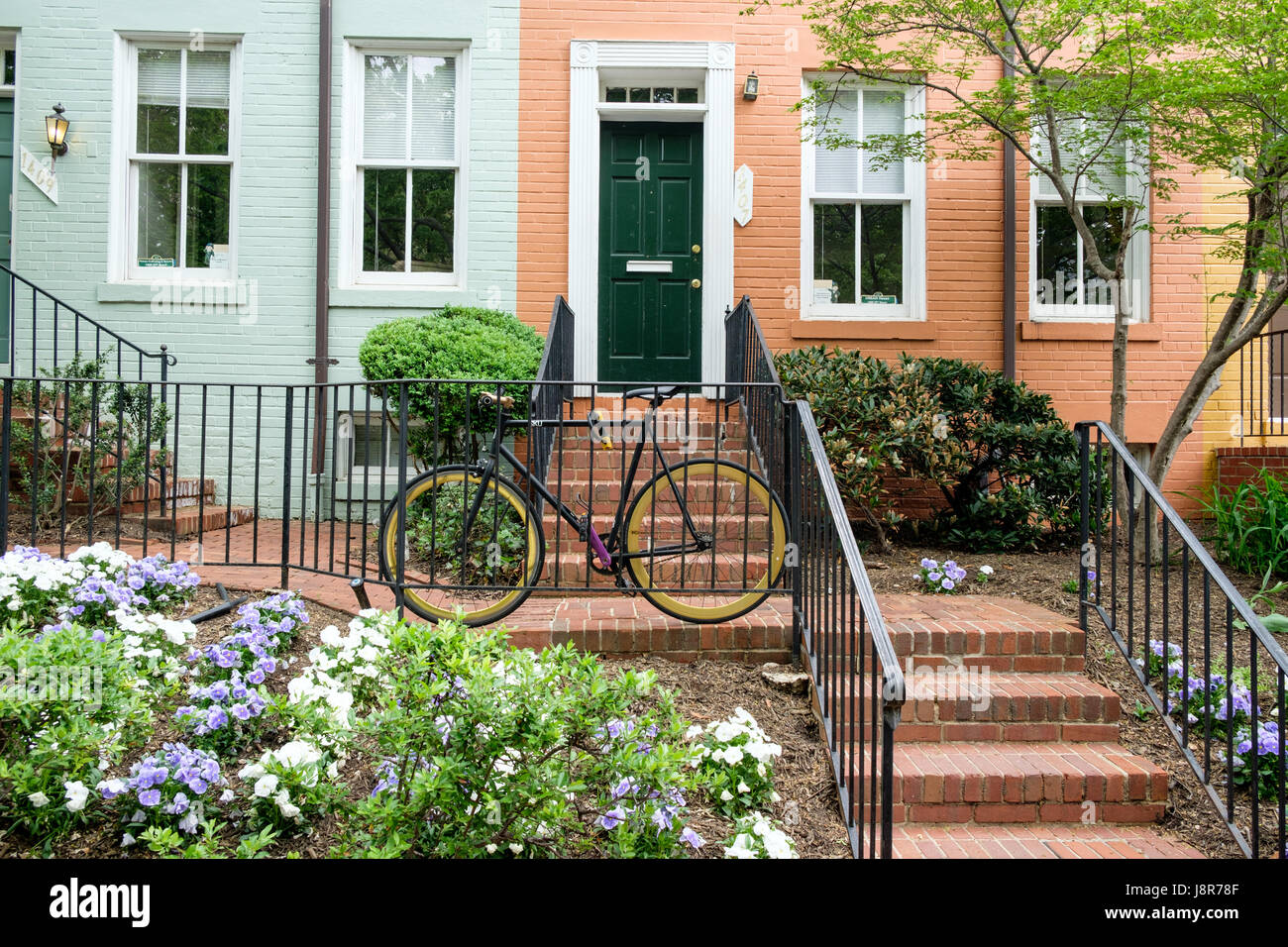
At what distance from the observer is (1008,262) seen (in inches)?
293

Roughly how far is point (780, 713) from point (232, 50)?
7.23m

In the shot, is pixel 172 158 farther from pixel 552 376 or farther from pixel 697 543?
pixel 697 543

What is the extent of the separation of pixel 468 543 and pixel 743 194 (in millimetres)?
4377

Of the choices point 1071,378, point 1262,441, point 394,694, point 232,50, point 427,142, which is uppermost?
point 232,50

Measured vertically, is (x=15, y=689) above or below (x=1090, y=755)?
above

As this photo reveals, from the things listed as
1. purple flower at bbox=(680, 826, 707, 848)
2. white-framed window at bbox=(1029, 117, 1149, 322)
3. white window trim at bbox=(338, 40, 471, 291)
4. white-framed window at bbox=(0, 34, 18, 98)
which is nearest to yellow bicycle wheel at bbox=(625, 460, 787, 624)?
purple flower at bbox=(680, 826, 707, 848)

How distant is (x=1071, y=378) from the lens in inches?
292

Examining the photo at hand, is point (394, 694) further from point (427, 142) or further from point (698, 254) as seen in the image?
point (427, 142)

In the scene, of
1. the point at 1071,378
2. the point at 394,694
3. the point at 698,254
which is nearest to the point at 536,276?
the point at 698,254

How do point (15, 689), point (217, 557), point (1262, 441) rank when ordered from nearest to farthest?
point (15, 689)
point (217, 557)
point (1262, 441)

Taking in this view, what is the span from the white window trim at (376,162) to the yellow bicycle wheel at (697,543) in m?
3.92

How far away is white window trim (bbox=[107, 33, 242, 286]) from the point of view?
24.0 ft

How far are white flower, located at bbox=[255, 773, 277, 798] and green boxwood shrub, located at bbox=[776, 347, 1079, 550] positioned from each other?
13.6 feet

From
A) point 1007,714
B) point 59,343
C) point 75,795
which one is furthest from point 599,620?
point 59,343
